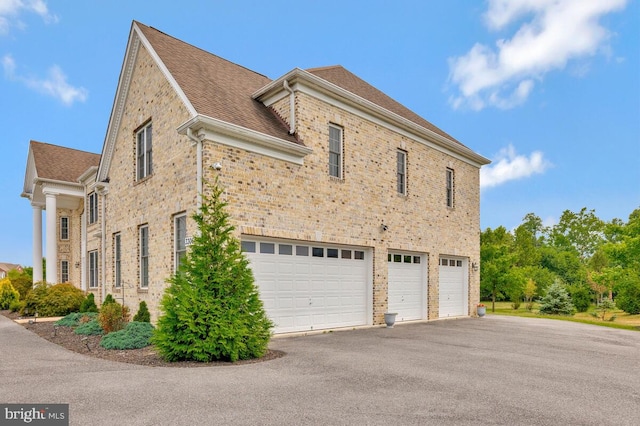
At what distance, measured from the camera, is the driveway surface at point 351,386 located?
5.32 meters

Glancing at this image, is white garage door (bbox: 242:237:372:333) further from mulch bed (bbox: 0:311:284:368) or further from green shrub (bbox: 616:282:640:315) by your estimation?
green shrub (bbox: 616:282:640:315)

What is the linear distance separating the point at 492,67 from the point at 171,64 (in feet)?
55.6

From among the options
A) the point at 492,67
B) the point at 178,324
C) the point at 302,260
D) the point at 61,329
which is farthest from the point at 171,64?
the point at 492,67

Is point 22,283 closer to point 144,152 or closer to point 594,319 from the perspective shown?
point 144,152

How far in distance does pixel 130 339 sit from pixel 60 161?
62.6ft

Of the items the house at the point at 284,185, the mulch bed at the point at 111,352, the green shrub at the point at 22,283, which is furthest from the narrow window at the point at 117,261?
the green shrub at the point at 22,283

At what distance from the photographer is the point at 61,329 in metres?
14.4

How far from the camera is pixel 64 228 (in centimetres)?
2820

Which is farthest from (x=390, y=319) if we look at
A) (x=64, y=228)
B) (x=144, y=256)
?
(x=64, y=228)

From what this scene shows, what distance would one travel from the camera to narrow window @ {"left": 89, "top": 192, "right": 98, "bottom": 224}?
2205cm

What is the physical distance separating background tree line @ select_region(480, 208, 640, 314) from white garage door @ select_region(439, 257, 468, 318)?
694 cm

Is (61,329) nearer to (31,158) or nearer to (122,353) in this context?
(122,353)

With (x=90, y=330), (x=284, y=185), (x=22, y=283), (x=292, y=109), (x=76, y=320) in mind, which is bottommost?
(x=22, y=283)

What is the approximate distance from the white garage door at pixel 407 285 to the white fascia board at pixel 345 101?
4.95 metres
